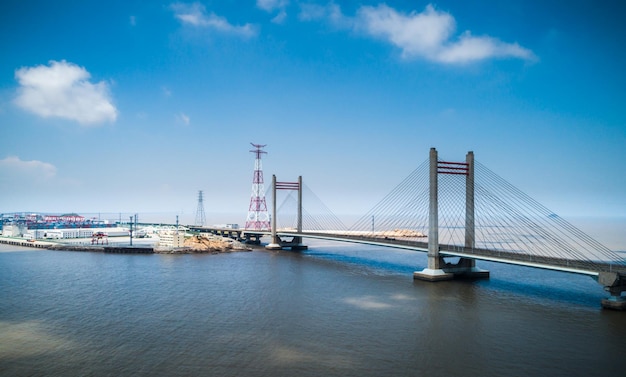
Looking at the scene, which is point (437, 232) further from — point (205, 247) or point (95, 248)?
point (95, 248)

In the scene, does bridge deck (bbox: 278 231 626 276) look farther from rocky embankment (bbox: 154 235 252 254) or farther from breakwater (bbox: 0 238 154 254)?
breakwater (bbox: 0 238 154 254)

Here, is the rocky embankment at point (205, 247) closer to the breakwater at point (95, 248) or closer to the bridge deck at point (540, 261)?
the breakwater at point (95, 248)

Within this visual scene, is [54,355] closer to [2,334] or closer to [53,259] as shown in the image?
[2,334]

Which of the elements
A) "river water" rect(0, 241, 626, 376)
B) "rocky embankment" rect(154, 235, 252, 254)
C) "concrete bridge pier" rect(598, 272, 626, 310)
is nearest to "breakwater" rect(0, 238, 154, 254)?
"rocky embankment" rect(154, 235, 252, 254)

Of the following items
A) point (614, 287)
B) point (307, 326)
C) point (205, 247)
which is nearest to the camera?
point (307, 326)

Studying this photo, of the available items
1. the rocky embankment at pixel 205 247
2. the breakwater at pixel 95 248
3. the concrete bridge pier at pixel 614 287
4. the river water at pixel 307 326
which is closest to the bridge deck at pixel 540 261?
the concrete bridge pier at pixel 614 287

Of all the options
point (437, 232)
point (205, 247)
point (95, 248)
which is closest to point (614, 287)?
point (437, 232)
